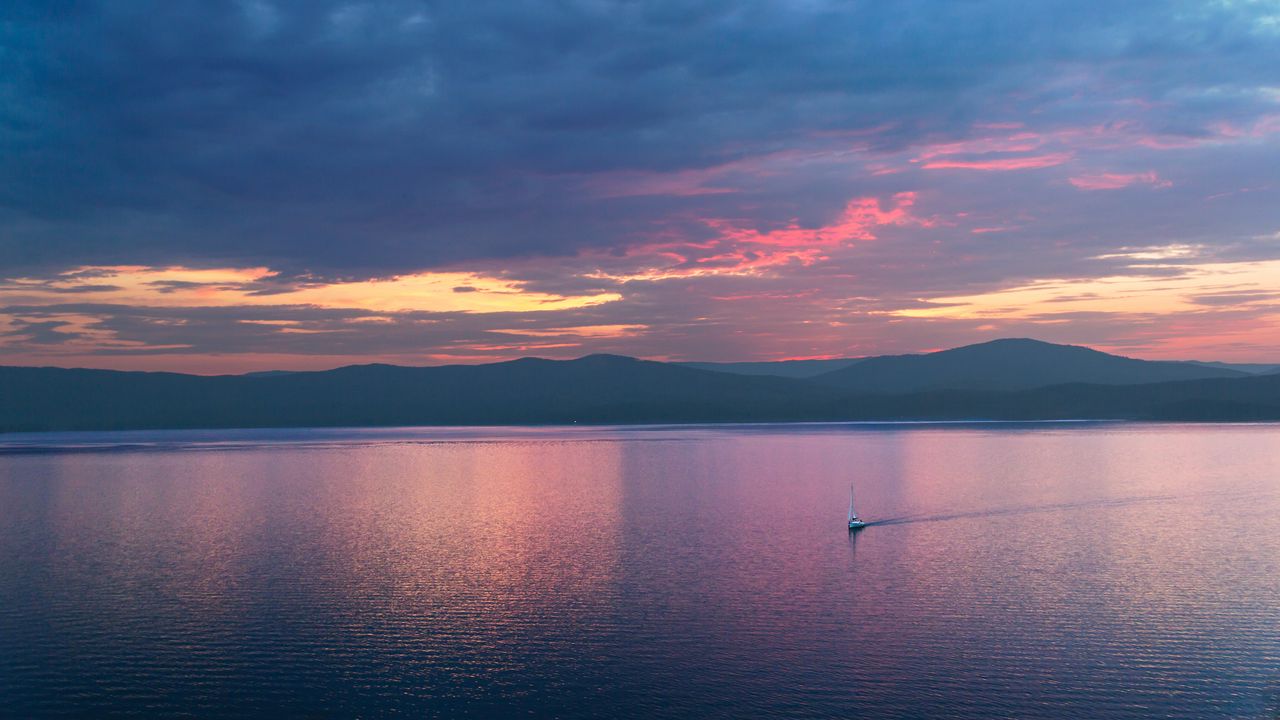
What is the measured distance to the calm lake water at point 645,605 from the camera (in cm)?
3375

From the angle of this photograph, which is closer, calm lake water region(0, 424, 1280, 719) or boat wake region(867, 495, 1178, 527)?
calm lake water region(0, 424, 1280, 719)

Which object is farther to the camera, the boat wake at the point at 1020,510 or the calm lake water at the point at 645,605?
the boat wake at the point at 1020,510

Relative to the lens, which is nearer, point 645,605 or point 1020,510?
point 645,605

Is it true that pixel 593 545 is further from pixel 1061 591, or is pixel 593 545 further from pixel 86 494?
pixel 86 494

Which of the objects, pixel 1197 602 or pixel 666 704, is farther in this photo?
pixel 1197 602

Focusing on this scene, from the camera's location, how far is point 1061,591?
1925 inches

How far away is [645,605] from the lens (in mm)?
46281

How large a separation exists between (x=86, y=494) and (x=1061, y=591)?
318 ft

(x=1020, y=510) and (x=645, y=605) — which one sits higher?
(x=1020, y=510)

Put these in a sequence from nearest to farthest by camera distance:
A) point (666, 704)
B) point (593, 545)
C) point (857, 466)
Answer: point (666, 704) < point (593, 545) < point (857, 466)

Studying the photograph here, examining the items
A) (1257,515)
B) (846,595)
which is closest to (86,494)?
(846,595)

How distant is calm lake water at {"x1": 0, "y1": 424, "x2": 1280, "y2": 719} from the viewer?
111 feet

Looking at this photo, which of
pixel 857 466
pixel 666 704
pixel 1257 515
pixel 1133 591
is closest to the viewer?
pixel 666 704

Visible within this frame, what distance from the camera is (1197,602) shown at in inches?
1793
